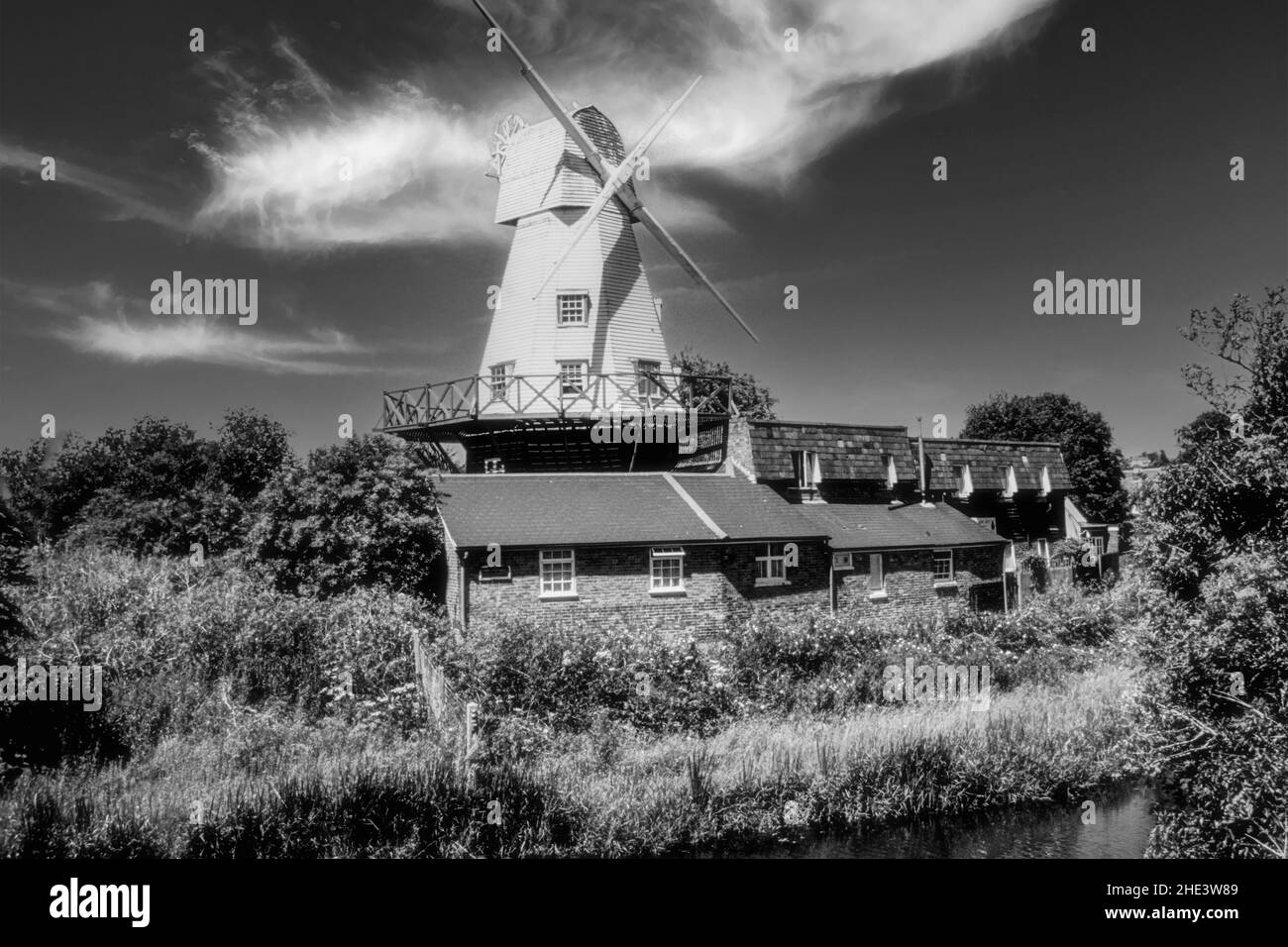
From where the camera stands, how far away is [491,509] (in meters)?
21.0

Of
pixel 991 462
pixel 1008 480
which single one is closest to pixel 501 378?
pixel 991 462

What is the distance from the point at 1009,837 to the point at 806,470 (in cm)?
1428

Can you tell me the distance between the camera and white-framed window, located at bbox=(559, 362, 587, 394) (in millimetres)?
24734

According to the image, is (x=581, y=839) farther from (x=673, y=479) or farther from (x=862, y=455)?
(x=862, y=455)

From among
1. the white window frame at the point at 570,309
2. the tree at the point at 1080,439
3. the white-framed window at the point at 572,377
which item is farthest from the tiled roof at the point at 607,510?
the tree at the point at 1080,439

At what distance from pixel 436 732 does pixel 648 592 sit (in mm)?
7449

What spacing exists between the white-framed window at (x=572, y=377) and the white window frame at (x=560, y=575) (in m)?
5.69

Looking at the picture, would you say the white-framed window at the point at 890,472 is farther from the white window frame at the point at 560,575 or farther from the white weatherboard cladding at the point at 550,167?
the white weatherboard cladding at the point at 550,167

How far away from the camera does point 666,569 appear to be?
69.2 feet

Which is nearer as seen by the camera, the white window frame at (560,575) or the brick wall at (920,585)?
the white window frame at (560,575)

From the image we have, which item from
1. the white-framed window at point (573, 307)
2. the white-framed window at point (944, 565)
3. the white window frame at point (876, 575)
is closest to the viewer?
the white window frame at point (876, 575)

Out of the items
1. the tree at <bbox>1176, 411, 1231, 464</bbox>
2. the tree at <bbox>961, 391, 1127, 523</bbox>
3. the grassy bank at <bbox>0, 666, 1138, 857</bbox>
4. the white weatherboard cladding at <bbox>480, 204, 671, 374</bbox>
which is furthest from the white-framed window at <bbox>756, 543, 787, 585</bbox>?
the tree at <bbox>961, 391, 1127, 523</bbox>

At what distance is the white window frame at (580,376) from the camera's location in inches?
971

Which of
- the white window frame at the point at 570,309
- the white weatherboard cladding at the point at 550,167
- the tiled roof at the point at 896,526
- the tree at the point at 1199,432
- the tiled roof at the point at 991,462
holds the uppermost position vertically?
the white weatherboard cladding at the point at 550,167
